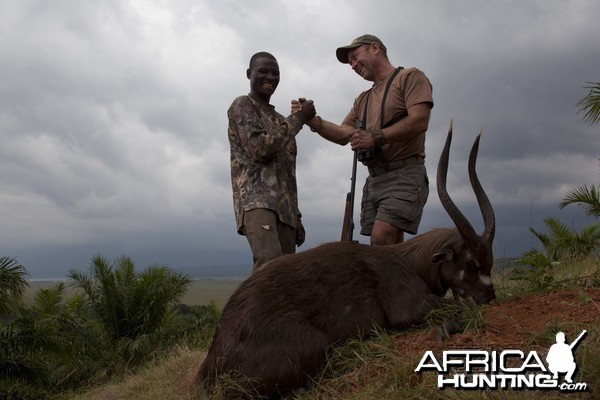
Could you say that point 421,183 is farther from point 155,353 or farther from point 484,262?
point 155,353

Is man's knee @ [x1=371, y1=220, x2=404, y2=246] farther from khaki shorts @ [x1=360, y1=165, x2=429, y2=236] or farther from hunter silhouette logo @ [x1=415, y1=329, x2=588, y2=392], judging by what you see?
hunter silhouette logo @ [x1=415, y1=329, x2=588, y2=392]

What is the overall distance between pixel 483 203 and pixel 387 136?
52.6 inches

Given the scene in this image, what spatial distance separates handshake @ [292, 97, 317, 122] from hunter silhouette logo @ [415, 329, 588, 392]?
305cm

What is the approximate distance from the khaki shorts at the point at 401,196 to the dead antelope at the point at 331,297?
850mm

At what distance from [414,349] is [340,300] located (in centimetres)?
69

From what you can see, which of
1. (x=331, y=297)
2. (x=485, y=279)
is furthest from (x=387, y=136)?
(x=331, y=297)

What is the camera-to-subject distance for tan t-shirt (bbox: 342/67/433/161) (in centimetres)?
653

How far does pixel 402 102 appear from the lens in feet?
21.9

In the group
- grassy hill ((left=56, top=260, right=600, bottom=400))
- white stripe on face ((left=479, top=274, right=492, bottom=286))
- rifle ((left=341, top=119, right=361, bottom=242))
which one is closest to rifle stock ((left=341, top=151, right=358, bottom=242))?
rifle ((left=341, top=119, right=361, bottom=242))

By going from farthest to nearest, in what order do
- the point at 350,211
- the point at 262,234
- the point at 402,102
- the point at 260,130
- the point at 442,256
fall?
the point at 350,211 < the point at 402,102 < the point at 260,130 < the point at 262,234 < the point at 442,256

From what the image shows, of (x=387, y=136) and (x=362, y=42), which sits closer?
(x=387, y=136)

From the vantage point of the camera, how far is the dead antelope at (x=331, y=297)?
4539mm

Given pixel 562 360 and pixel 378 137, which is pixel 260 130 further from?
pixel 562 360

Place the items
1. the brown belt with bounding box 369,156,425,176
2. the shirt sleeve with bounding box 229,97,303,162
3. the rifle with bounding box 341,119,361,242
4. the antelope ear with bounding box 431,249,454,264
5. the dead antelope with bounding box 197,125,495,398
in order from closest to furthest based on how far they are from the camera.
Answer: the dead antelope with bounding box 197,125,495,398 < the antelope ear with bounding box 431,249,454,264 < the shirt sleeve with bounding box 229,97,303,162 < the brown belt with bounding box 369,156,425,176 < the rifle with bounding box 341,119,361,242
